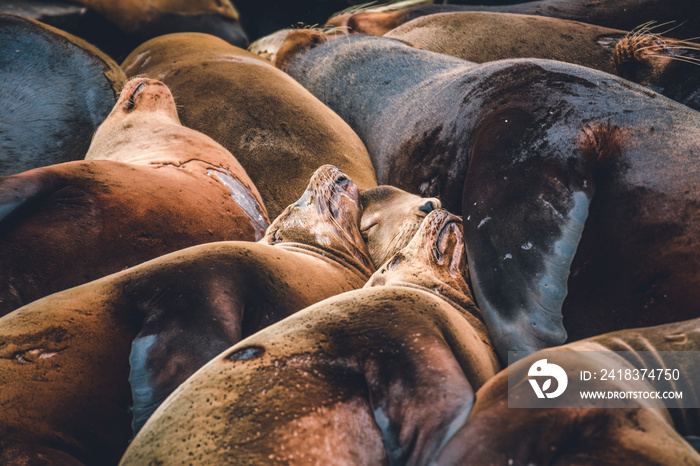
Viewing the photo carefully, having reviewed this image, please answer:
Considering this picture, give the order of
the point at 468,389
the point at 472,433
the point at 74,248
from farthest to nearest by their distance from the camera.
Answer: the point at 74,248, the point at 468,389, the point at 472,433

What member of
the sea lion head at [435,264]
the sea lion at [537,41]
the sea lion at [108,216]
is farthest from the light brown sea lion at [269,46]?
the sea lion head at [435,264]

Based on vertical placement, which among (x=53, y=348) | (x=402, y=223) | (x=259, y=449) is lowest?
(x=402, y=223)

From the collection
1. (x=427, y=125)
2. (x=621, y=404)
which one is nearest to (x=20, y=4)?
(x=427, y=125)

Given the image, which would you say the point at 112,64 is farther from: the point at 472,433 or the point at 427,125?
the point at 472,433

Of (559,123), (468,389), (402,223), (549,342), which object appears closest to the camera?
(468,389)

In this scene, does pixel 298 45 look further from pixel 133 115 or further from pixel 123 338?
pixel 123 338

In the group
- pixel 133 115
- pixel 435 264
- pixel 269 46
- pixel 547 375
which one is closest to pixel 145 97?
pixel 133 115

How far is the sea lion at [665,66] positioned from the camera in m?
2.58

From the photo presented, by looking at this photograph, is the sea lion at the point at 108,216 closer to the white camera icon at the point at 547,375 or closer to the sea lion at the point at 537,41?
the white camera icon at the point at 547,375

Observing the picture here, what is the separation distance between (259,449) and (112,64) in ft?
10.8

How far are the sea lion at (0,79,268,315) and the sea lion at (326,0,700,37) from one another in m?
2.97

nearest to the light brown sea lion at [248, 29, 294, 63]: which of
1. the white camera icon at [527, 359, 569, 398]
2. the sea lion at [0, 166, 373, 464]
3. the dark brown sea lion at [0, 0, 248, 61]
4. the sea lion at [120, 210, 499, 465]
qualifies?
the dark brown sea lion at [0, 0, 248, 61]

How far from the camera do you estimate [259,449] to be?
3.20 ft

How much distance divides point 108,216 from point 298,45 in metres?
2.88
